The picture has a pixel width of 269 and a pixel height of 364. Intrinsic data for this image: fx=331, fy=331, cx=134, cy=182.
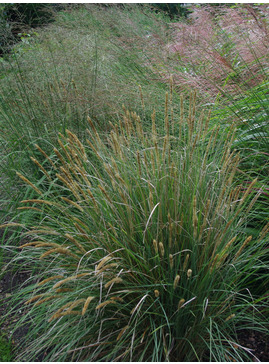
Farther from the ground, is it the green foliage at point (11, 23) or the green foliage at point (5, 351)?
the green foliage at point (11, 23)

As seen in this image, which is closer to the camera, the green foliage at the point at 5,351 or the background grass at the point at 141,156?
the background grass at the point at 141,156

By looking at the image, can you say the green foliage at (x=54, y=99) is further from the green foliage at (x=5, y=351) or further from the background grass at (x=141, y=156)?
the green foliage at (x=5, y=351)

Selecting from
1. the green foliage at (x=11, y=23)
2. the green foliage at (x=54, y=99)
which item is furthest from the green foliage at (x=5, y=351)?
the green foliage at (x=11, y=23)

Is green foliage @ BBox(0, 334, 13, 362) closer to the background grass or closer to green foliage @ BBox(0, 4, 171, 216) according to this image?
the background grass

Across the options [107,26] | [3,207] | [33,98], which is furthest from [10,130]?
[107,26]

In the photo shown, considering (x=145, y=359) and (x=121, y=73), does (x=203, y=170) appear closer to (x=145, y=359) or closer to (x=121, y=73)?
(x=145, y=359)

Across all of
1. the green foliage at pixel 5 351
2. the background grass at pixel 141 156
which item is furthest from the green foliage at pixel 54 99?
the green foliage at pixel 5 351

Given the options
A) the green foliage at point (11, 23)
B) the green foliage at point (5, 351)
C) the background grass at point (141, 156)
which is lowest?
the green foliage at point (5, 351)

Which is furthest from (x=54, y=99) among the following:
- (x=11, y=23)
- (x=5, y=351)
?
(x=5, y=351)

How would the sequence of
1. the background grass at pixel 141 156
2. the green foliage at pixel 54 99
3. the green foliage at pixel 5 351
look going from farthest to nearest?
1. the green foliage at pixel 54 99
2. the green foliage at pixel 5 351
3. the background grass at pixel 141 156

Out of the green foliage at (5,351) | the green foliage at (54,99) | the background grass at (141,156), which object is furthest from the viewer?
the green foliage at (54,99)

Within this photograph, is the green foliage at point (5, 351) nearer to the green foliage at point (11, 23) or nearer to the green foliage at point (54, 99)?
the green foliage at point (54, 99)

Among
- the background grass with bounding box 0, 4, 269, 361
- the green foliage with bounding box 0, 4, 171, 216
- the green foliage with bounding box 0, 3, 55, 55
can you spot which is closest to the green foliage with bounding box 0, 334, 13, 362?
the background grass with bounding box 0, 4, 269, 361

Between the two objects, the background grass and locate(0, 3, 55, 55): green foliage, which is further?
locate(0, 3, 55, 55): green foliage
